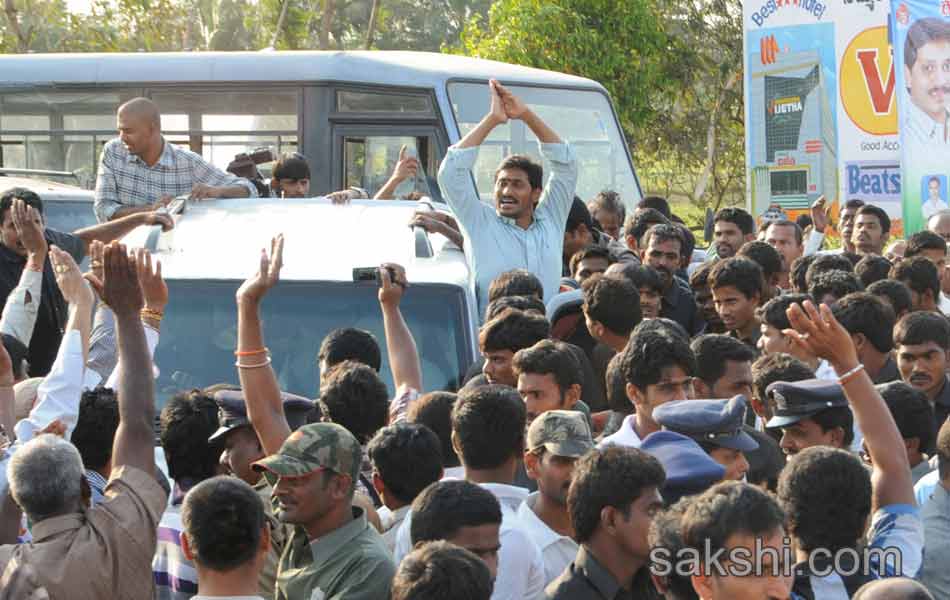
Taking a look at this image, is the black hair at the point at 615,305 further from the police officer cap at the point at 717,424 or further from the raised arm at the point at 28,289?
the raised arm at the point at 28,289

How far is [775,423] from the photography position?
4.65m

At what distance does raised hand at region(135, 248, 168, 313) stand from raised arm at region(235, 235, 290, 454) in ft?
0.91

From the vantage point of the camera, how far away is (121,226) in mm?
7215

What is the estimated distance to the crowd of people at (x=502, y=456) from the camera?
3643 mm

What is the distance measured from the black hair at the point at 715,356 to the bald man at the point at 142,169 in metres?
3.74

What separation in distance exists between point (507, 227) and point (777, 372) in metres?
2.31

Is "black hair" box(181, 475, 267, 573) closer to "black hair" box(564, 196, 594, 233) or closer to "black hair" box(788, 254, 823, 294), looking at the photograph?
"black hair" box(788, 254, 823, 294)

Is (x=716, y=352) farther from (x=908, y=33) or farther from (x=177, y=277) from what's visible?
(x=908, y=33)

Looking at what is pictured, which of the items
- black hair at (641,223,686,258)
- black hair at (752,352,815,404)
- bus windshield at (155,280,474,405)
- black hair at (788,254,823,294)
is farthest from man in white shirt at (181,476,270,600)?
black hair at (788,254,823,294)

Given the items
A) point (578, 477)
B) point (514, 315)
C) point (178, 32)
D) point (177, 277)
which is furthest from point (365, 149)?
point (178, 32)

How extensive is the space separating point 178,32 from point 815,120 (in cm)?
2165

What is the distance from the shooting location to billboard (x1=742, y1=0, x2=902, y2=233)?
17.0 m

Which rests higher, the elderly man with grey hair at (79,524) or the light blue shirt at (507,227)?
the light blue shirt at (507,227)

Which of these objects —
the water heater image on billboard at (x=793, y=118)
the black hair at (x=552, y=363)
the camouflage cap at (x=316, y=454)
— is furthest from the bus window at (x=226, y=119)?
the camouflage cap at (x=316, y=454)
